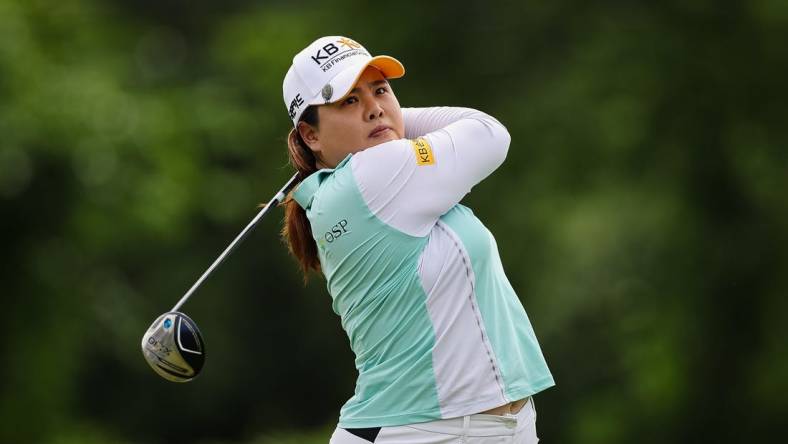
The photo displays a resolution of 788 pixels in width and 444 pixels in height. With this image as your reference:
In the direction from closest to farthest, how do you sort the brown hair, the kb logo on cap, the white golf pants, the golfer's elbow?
1. the white golf pants
2. the golfer's elbow
3. the kb logo on cap
4. the brown hair

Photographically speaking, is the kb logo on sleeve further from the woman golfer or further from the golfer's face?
the golfer's face

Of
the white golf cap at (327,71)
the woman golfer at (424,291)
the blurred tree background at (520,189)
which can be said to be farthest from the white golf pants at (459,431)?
the blurred tree background at (520,189)

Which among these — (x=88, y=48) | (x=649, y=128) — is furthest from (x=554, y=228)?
(x=88, y=48)

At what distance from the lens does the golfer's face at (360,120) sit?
158 inches

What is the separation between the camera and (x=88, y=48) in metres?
14.9

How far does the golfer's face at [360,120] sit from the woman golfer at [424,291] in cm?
6

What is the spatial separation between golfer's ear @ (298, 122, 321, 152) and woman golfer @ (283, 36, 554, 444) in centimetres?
14

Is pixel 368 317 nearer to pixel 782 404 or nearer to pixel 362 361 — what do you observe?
pixel 362 361

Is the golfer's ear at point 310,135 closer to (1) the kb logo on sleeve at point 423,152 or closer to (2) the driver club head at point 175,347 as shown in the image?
(1) the kb logo on sleeve at point 423,152

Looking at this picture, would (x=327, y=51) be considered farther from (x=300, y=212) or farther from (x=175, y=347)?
(x=175, y=347)

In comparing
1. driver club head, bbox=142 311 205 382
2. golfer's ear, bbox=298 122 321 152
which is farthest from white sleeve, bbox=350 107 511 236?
driver club head, bbox=142 311 205 382

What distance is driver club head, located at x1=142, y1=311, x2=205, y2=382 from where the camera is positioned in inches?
161

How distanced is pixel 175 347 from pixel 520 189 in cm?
931

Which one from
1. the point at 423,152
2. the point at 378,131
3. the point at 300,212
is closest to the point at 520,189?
the point at 300,212
